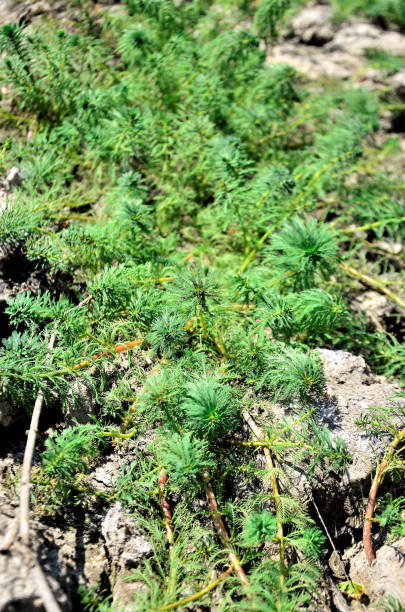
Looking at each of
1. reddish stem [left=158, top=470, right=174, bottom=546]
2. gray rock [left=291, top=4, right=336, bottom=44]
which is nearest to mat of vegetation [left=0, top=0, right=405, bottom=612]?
reddish stem [left=158, top=470, right=174, bottom=546]

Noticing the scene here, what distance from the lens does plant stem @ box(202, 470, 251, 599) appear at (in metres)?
1.59

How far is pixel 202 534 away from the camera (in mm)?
1697

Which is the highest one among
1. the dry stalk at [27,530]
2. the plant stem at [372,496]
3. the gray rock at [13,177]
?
the gray rock at [13,177]

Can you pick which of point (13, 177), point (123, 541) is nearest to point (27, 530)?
point (123, 541)

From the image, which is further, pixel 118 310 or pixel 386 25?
pixel 386 25

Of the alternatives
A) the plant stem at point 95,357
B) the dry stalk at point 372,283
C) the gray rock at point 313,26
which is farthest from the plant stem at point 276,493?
the gray rock at point 313,26

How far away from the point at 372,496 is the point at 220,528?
659mm

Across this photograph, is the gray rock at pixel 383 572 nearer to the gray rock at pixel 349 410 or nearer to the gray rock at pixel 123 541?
the gray rock at pixel 349 410

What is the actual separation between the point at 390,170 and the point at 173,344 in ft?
8.07

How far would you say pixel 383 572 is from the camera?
180cm

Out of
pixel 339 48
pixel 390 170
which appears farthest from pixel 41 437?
pixel 339 48

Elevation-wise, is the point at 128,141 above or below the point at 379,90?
above

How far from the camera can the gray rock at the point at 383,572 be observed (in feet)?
5.72

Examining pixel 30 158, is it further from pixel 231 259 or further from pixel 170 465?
pixel 170 465
